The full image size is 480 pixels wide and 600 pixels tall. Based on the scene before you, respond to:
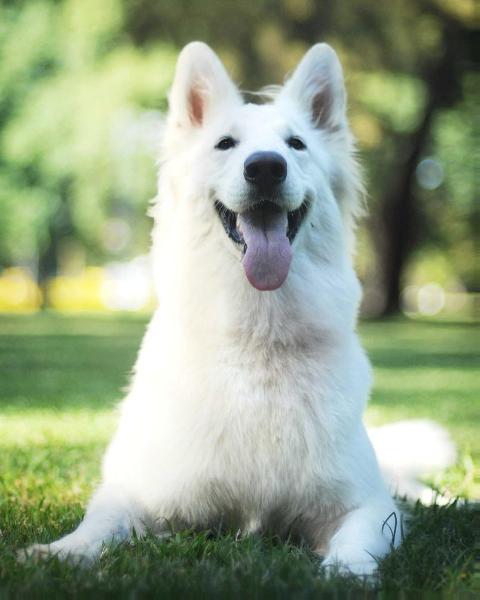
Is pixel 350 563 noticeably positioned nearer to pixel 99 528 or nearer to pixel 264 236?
pixel 99 528

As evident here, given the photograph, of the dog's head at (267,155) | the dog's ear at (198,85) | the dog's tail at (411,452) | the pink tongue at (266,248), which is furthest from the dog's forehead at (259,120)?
the dog's tail at (411,452)

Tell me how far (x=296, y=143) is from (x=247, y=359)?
120cm

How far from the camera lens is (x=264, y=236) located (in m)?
4.04

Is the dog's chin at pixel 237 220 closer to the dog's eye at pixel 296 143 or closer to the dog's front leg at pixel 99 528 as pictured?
the dog's eye at pixel 296 143

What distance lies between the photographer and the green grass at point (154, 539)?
295 centimetres

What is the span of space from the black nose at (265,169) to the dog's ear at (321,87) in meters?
0.95

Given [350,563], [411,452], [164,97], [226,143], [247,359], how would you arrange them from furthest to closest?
[164,97] < [411,452] < [226,143] < [247,359] < [350,563]

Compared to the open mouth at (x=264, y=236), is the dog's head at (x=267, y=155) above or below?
above

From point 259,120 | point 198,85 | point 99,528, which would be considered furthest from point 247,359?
point 198,85

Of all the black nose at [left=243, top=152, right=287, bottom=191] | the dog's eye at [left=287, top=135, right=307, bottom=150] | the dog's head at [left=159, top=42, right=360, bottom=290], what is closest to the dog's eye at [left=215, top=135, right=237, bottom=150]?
the dog's head at [left=159, top=42, right=360, bottom=290]

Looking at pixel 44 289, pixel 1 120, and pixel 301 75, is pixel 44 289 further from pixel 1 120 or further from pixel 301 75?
pixel 301 75

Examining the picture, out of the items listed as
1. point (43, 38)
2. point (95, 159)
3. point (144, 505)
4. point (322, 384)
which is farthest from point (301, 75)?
point (43, 38)

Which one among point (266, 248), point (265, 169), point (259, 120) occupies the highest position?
point (259, 120)

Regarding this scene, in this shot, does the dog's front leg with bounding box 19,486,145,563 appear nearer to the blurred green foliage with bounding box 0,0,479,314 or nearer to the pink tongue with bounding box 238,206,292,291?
the pink tongue with bounding box 238,206,292,291
